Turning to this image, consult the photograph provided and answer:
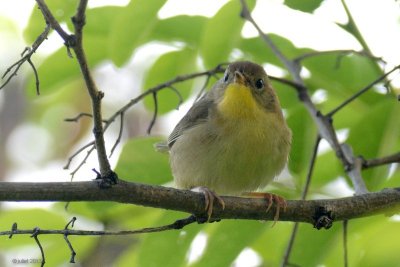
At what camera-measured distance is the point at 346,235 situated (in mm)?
3295

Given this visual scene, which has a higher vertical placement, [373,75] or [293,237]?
[373,75]

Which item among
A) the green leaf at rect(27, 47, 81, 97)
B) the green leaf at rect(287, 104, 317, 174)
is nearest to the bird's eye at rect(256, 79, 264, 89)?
the green leaf at rect(287, 104, 317, 174)

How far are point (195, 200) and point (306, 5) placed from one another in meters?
1.33

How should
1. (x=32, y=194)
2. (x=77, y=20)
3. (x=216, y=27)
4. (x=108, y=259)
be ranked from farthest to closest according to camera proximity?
(x=108, y=259) < (x=216, y=27) < (x=32, y=194) < (x=77, y=20)

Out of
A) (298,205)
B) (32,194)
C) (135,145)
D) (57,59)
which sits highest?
(57,59)

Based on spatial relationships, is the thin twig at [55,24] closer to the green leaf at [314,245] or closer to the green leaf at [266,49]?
the green leaf at [314,245]

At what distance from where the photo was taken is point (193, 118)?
14.1 feet

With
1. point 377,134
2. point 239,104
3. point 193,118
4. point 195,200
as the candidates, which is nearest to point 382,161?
point 377,134

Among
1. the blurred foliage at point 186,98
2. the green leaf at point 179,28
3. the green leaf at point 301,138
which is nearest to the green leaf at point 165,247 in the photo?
the blurred foliage at point 186,98

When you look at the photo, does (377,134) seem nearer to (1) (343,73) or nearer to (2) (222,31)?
(1) (343,73)

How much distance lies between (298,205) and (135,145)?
1.06 m

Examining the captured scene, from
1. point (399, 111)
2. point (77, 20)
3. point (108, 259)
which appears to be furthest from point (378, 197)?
point (108, 259)

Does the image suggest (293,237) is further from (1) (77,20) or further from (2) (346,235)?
(1) (77,20)

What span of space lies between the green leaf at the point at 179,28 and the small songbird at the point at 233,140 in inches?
12.5
